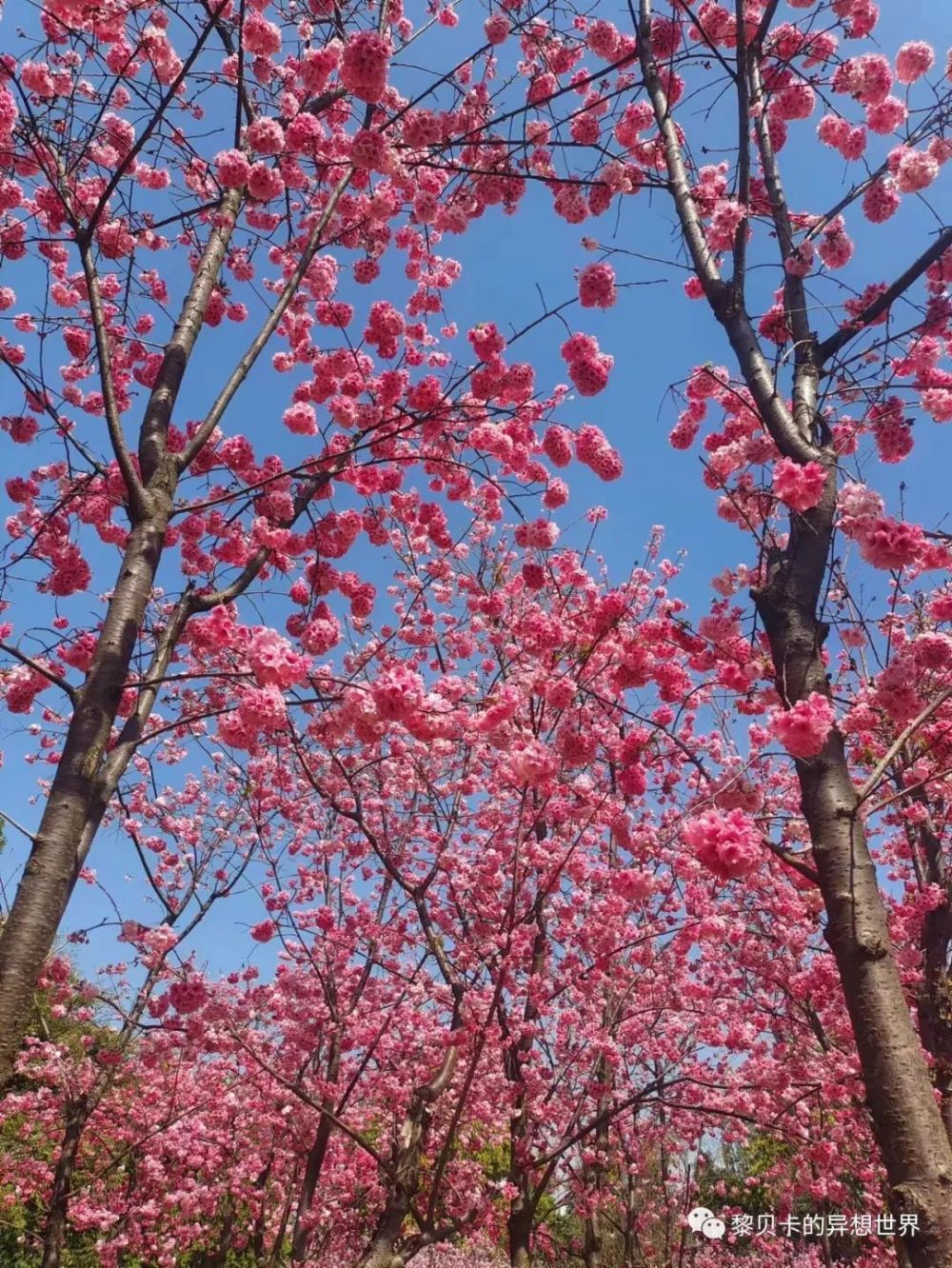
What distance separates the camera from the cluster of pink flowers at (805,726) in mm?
2488

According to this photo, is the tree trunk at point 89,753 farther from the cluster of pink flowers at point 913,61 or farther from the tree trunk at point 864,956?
the cluster of pink flowers at point 913,61

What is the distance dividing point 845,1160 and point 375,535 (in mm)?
6040

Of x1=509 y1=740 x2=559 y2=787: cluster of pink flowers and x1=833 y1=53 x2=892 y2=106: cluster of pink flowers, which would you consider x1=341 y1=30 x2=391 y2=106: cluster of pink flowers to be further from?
x1=509 y1=740 x2=559 y2=787: cluster of pink flowers

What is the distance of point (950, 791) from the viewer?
5695 mm

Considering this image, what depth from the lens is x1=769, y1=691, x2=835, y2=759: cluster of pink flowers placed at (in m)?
2.49

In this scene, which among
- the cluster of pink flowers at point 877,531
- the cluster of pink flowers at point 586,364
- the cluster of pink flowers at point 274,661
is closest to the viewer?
the cluster of pink flowers at point 274,661

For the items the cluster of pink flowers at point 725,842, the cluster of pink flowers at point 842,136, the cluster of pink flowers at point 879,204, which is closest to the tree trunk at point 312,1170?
the cluster of pink flowers at point 725,842

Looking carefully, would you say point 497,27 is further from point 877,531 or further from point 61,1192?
point 61,1192

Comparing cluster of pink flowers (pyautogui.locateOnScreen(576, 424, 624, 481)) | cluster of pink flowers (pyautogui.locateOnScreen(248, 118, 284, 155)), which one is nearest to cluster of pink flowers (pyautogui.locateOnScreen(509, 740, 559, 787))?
cluster of pink flowers (pyautogui.locateOnScreen(576, 424, 624, 481))

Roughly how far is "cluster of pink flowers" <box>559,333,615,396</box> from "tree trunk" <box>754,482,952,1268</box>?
264 centimetres

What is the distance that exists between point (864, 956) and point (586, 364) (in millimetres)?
4095

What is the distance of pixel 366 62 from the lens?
3789mm

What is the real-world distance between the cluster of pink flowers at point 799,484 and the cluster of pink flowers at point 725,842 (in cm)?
121

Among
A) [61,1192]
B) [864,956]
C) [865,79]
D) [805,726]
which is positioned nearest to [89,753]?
[805,726]
